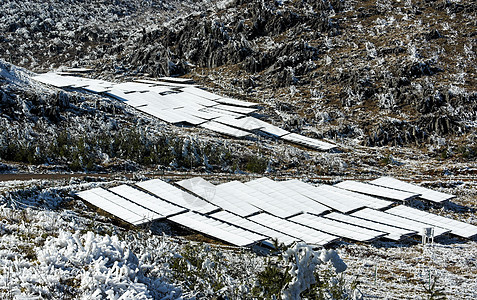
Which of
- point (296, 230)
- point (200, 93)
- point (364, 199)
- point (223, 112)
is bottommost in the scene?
point (364, 199)

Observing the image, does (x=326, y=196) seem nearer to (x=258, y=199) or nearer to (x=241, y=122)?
(x=258, y=199)

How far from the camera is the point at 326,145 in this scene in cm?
10319

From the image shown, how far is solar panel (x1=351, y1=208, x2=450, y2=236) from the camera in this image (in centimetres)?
5738

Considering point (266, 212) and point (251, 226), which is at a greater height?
point (251, 226)

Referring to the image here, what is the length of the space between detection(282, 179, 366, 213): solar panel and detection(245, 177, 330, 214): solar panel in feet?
4.19

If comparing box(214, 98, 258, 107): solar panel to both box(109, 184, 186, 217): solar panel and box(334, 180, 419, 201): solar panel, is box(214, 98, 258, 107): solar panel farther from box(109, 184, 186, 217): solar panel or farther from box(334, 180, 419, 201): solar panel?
box(109, 184, 186, 217): solar panel

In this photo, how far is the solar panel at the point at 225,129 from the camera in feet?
343

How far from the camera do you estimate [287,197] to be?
214 ft

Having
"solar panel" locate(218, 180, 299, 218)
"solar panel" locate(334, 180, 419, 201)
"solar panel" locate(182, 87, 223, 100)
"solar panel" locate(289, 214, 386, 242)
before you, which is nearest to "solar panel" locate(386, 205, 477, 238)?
"solar panel" locate(334, 180, 419, 201)

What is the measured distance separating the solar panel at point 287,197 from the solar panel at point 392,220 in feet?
16.4

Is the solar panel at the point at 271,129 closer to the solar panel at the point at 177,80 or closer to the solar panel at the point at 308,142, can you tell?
the solar panel at the point at 308,142

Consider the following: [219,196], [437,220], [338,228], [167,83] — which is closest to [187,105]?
[167,83]

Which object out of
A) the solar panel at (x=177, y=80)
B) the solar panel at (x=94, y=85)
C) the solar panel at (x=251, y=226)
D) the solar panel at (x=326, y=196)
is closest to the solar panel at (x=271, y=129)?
the solar panel at (x=326, y=196)

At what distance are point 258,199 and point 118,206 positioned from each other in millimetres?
18917
